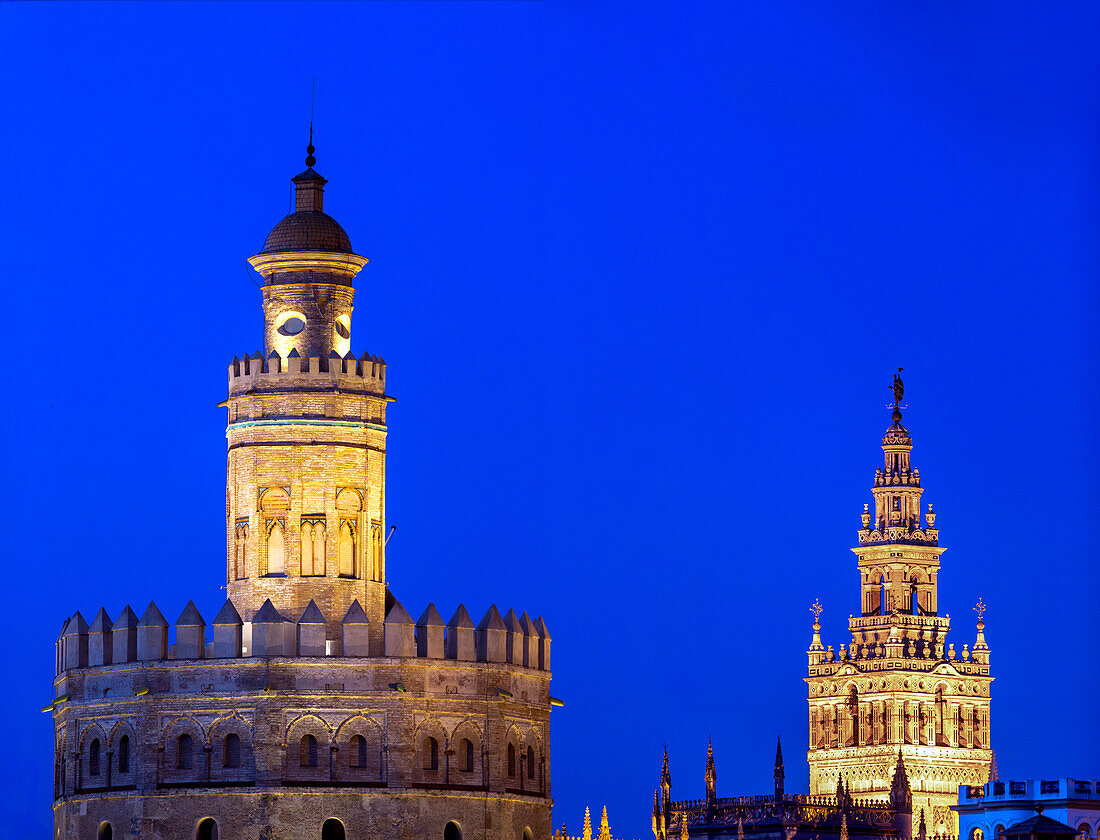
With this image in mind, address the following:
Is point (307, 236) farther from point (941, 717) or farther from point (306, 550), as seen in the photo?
point (941, 717)

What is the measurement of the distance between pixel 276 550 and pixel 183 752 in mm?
7078

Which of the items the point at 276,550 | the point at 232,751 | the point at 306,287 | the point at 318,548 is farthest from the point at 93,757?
the point at 306,287

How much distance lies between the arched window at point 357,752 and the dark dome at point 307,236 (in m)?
15.6

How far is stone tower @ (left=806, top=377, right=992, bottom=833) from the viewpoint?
16775cm

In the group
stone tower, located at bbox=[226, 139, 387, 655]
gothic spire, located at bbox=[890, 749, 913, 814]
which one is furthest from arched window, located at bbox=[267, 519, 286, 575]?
gothic spire, located at bbox=[890, 749, 913, 814]

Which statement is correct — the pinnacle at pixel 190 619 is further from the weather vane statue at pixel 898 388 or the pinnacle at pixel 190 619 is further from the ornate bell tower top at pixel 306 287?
the weather vane statue at pixel 898 388

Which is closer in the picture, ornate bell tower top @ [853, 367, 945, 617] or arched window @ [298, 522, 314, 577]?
arched window @ [298, 522, 314, 577]

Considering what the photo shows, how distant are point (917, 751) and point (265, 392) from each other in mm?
93469

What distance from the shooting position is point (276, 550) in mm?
81812

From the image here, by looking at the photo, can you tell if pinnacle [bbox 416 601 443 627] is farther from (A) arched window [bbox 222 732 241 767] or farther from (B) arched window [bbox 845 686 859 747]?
(B) arched window [bbox 845 686 859 747]

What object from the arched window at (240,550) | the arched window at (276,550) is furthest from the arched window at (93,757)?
the arched window at (276,550)

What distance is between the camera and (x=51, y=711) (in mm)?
84250

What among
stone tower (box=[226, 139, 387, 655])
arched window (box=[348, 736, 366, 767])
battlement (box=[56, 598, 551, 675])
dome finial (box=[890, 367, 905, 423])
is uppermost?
dome finial (box=[890, 367, 905, 423])

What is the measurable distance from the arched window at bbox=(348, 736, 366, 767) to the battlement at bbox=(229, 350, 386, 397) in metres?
11.5
